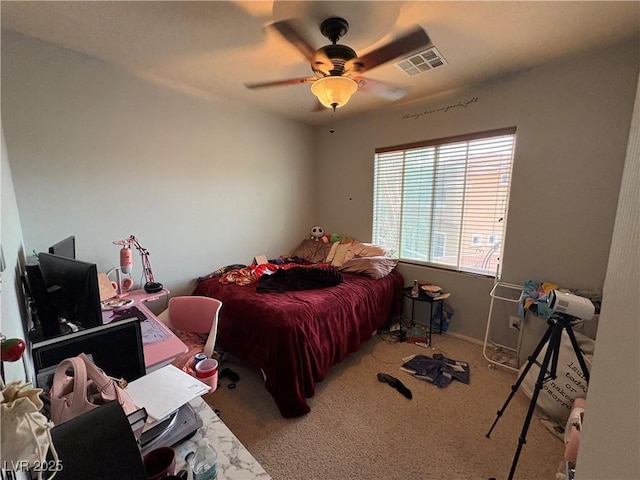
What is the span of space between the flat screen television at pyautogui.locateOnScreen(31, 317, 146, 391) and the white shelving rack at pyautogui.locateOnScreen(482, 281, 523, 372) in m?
2.65

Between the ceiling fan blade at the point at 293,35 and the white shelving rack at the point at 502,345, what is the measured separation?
247 centimetres

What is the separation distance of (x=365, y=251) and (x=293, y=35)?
229 centimetres

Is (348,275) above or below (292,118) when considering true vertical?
below

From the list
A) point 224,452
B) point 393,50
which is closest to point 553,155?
point 393,50

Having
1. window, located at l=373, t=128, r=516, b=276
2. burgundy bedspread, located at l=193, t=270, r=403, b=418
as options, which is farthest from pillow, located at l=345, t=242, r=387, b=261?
burgundy bedspread, located at l=193, t=270, r=403, b=418

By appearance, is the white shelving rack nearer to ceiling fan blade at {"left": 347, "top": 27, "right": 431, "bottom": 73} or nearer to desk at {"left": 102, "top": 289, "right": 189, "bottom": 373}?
ceiling fan blade at {"left": 347, "top": 27, "right": 431, "bottom": 73}

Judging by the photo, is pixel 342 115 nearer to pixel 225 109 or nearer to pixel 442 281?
pixel 225 109

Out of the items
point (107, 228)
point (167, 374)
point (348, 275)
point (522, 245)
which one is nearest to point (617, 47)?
point (522, 245)

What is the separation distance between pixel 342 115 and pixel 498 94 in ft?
5.63

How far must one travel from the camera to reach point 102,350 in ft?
3.19

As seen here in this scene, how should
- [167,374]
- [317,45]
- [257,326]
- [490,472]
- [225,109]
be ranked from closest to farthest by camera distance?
[167,374]
[490,472]
[317,45]
[257,326]
[225,109]

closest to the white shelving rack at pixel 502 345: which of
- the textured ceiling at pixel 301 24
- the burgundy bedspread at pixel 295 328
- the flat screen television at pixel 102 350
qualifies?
the burgundy bedspread at pixel 295 328

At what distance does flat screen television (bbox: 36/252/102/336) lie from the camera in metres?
1.13

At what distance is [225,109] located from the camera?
9.54ft
